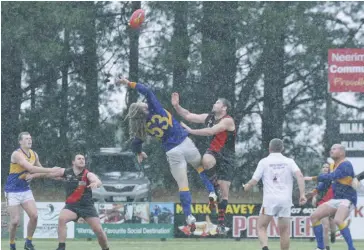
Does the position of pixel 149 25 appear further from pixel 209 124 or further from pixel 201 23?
pixel 209 124

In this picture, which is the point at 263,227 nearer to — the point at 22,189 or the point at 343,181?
the point at 343,181

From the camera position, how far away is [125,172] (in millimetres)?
29453

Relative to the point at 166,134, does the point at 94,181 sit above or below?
below

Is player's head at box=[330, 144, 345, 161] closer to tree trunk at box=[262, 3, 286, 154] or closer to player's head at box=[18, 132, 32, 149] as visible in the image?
player's head at box=[18, 132, 32, 149]

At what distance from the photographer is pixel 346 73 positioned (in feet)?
89.6

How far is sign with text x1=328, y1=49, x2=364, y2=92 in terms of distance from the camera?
27297 mm

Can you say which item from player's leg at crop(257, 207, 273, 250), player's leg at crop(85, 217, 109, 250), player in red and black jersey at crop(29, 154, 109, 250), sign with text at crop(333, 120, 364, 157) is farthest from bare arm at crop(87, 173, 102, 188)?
sign with text at crop(333, 120, 364, 157)

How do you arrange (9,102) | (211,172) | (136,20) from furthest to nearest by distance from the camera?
(9,102), (136,20), (211,172)

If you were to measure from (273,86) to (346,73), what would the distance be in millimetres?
7168

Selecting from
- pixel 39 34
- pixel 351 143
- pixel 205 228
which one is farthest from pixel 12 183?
pixel 39 34

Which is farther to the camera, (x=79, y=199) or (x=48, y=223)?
(x=48, y=223)

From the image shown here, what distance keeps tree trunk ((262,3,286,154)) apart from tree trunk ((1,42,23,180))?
26.6 feet

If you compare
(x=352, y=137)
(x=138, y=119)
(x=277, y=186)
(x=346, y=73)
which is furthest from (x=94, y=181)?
(x=346, y=73)

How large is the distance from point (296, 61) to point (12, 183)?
17.8 m
